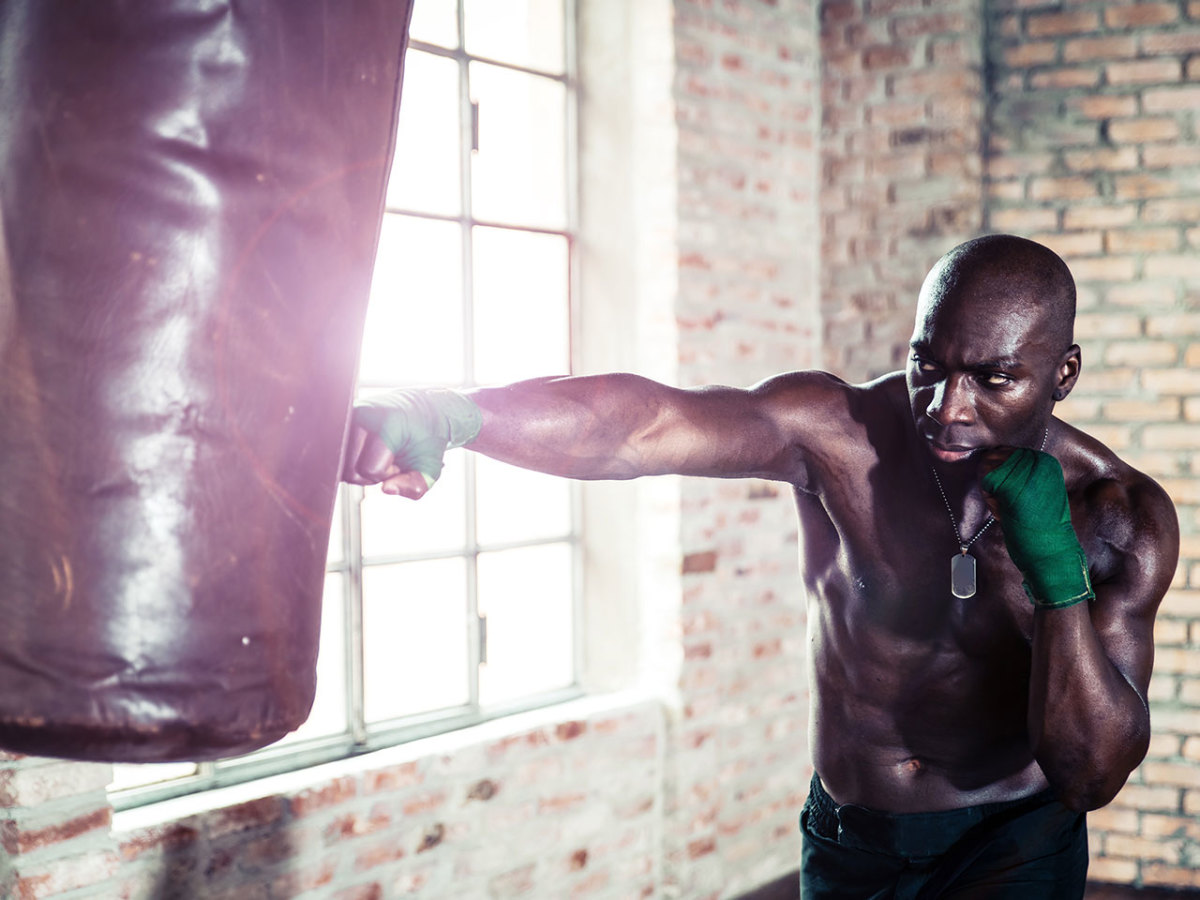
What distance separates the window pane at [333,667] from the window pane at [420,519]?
0.12 metres

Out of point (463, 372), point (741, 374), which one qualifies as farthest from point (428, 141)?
point (741, 374)

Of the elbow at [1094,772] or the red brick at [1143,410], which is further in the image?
the red brick at [1143,410]

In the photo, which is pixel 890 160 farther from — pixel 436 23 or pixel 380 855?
pixel 380 855

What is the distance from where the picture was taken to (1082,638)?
70.3 inches

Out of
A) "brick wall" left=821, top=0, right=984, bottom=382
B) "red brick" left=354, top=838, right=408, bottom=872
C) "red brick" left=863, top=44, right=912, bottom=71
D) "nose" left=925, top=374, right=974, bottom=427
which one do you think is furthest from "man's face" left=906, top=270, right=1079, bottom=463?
"red brick" left=863, top=44, right=912, bottom=71

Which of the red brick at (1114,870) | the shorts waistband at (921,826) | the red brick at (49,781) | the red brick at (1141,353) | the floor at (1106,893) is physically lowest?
the floor at (1106,893)

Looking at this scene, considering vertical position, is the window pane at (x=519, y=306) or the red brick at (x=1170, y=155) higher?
the red brick at (x=1170, y=155)

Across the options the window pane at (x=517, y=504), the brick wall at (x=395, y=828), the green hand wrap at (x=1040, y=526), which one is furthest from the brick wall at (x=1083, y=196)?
the green hand wrap at (x=1040, y=526)

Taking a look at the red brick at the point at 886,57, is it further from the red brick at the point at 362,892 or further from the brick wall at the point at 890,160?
the red brick at the point at 362,892

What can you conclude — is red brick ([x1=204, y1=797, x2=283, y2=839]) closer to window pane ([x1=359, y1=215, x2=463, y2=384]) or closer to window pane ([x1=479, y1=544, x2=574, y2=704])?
window pane ([x1=479, y1=544, x2=574, y2=704])

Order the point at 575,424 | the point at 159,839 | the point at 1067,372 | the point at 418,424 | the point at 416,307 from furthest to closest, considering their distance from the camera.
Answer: the point at 416,307, the point at 159,839, the point at 1067,372, the point at 575,424, the point at 418,424

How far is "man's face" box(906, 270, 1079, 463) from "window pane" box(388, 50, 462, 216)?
1494 mm

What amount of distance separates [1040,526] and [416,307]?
5.63ft

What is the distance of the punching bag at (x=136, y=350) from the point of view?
2.89ft
